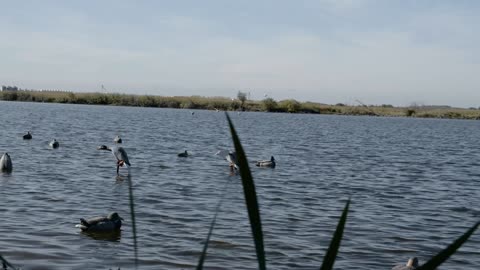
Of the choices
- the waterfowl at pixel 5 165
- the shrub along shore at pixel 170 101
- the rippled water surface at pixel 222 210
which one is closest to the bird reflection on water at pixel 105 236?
the rippled water surface at pixel 222 210

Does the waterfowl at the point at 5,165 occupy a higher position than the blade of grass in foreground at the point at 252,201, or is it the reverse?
the blade of grass in foreground at the point at 252,201

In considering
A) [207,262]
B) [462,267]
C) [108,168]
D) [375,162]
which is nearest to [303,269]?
[207,262]

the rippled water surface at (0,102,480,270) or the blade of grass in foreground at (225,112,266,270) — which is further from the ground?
the blade of grass in foreground at (225,112,266,270)

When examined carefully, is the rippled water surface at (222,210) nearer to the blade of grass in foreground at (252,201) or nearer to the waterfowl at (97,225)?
the waterfowl at (97,225)

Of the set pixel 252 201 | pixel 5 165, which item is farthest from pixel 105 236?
pixel 252 201

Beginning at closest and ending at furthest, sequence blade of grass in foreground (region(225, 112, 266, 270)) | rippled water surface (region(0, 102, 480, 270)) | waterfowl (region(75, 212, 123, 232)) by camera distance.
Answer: blade of grass in foreground (region(225, 112, 266, 270)) < rippled water surface (region(0, 102, 480, 270)) < waterfowl (region(75, 212, 123, 232))

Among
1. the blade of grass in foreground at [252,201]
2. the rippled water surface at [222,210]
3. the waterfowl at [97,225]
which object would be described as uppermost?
the blade of grass in foreground at [252,201]

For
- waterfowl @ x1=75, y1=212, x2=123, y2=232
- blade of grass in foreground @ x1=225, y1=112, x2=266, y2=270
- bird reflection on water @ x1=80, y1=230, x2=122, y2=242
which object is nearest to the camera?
blade of grass in foreground @ x1=225, y1=112, x2=266, y2=270

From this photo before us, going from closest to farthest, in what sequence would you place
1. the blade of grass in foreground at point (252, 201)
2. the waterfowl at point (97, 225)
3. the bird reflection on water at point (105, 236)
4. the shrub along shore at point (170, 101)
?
the blade of grass in foreground at point (252, 201) → the bird reflection on water at point (105, 236) → the waterfowl at point (97, 225) → the shrub along shore at point (170, 101)

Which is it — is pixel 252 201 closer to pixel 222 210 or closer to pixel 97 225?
pixel 97 225

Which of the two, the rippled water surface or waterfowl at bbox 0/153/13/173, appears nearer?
the rippled water surface

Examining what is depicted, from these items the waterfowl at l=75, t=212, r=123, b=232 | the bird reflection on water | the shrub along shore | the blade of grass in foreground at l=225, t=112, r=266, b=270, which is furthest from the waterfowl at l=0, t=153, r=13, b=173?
the shrub along shore

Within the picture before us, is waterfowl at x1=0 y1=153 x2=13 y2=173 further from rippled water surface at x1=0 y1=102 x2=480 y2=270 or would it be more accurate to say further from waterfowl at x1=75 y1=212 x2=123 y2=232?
waterfowl at x1=75 y1=212 x2=123 y2=232

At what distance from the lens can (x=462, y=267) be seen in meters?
11.1
